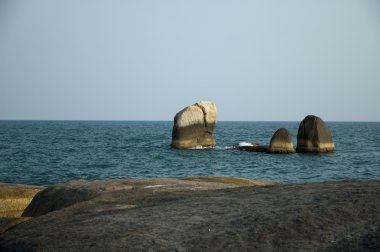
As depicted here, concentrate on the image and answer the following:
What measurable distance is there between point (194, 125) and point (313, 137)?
13.7m

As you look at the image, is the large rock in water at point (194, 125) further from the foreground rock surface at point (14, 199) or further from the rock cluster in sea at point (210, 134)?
the foreground rock surface at point (14, 199)

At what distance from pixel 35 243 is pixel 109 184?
3513 mm

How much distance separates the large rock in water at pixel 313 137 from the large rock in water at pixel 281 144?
1367mm

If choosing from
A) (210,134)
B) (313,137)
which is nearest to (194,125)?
(210,134)

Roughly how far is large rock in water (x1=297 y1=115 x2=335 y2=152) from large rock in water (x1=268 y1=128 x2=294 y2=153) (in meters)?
1.37

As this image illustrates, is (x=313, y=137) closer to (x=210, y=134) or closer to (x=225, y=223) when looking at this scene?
(x=210, y=134)

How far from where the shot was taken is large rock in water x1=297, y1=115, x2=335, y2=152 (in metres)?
46.5

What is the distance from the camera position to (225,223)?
4.50 m

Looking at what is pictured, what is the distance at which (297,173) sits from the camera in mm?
32688

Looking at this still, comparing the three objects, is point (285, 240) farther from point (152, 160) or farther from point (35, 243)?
point (152, 160)

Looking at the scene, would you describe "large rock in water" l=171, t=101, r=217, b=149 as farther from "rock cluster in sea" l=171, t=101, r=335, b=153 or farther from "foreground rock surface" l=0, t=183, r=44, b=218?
"foreground rock surface" l=0, t=183, r=44, b=218

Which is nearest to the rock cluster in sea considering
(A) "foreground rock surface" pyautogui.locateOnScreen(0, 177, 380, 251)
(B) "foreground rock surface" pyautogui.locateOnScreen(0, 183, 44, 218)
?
(B) "foreground rock surface" pyautogui.locateOnScreen(0, 183, 44, 218)

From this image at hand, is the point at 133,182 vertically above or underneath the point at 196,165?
above

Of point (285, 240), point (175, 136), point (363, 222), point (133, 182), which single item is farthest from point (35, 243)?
point (175, 136)
